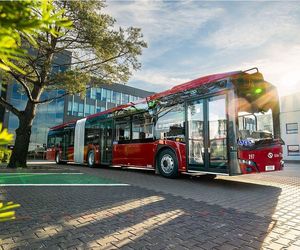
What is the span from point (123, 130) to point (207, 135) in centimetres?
541

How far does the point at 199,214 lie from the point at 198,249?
1.65 m

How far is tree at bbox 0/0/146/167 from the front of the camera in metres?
11.8

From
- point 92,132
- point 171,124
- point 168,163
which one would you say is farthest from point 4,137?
point 92,132

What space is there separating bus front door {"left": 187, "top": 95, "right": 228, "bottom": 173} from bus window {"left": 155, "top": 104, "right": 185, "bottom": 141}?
0.34 metres

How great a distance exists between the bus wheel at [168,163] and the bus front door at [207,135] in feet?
2.54

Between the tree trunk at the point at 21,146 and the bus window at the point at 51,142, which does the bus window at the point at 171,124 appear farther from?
the bus window at the point at 51,142

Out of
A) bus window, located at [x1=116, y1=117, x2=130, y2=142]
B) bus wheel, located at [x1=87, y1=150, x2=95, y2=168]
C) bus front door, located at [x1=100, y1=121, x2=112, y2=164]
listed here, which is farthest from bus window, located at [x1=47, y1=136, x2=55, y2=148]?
bus window, located at [x1=116, y1=117, x2=130, y2=142]

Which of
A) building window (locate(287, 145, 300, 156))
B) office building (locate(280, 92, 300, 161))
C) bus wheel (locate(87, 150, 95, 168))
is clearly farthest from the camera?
office building (locate(280, 92, 300, 161))

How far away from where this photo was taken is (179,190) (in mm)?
7375

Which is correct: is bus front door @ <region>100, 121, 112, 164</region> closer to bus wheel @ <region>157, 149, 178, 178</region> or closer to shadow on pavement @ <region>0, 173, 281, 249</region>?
bus wheel @ <region>157, 149, 178, 178</region>

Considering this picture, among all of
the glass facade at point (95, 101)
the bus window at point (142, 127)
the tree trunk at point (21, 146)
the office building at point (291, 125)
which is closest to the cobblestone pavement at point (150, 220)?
the bus window at point (142, 127)

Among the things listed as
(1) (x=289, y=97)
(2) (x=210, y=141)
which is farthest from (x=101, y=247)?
(1) (x=289, y=97)

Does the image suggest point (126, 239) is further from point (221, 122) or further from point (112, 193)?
point (221, 122)

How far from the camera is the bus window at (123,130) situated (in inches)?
488
